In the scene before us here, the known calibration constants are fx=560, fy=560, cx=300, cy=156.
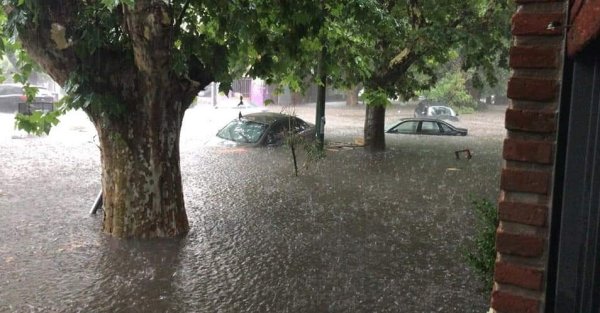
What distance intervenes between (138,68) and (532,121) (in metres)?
5.47

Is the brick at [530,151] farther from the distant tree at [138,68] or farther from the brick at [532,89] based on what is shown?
the distant tree at [138,68]

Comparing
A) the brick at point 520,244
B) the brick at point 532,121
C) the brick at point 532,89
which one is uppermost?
the brick at point 532,89

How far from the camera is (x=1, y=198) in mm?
9766

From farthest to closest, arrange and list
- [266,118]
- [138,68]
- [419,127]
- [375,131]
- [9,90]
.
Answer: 1. [9,90]
2. [419,127]
3. [375,131]
4. [266,118]
5. [138,68]

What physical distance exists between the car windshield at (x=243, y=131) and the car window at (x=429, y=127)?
286 inches

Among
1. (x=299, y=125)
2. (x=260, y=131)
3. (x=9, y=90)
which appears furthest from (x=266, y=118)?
(x=9, y=90)

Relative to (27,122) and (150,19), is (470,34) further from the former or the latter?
(27,122)

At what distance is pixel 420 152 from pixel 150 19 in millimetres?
12147

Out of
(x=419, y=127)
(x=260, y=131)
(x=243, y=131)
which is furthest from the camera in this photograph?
(x=419, y=127)

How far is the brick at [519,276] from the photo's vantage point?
220 cm

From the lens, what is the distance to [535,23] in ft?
7.13

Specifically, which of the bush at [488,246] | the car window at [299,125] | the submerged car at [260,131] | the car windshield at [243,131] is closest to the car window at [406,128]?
the car window at [299,125]

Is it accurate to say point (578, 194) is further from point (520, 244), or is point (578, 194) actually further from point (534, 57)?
point (534, 57)

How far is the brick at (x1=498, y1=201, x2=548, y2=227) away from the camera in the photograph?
2.18 metres
